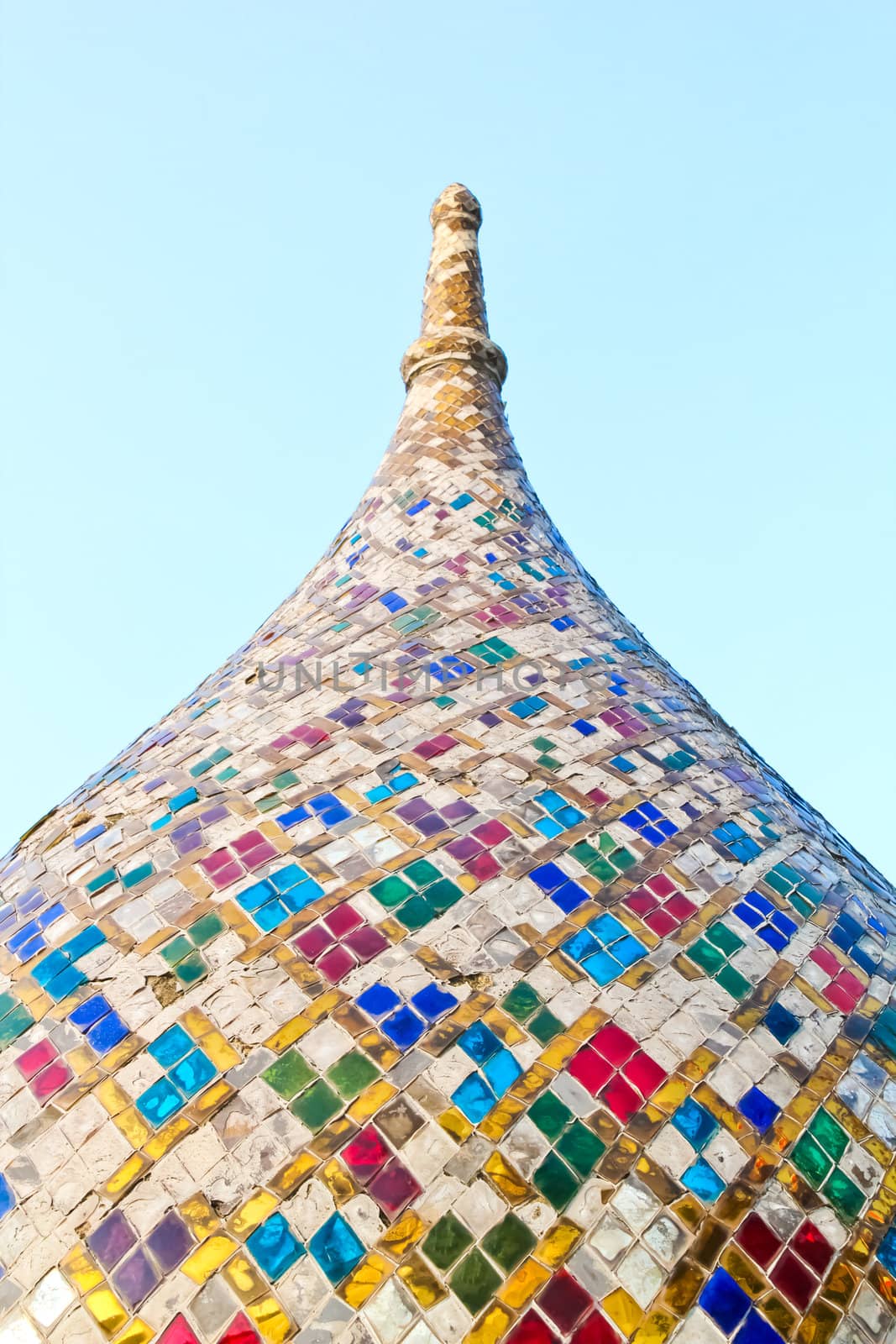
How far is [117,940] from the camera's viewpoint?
222cm

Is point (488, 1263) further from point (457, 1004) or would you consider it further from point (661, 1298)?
point (457, 1004)

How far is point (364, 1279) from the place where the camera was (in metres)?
1.65

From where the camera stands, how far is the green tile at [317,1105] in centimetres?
182

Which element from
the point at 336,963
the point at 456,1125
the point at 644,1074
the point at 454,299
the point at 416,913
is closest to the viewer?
the point at 456,1125

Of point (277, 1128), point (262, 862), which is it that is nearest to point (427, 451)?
point (262, 862)

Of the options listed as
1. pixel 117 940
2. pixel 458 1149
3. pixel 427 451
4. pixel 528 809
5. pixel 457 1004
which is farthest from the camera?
pixel 427 451

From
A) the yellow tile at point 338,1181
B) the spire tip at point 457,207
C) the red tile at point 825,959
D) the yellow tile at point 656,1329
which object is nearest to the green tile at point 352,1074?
the yellow tile at point 338,1181

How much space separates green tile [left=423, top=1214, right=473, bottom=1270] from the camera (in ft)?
5.50

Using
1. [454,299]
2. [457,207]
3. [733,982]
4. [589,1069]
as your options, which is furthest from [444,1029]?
[457,207]

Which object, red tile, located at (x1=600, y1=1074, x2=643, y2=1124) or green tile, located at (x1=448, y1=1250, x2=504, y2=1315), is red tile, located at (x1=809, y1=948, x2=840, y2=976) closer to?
red tile, located at (x1=600, y1=1074, x2=643, y2=1124)

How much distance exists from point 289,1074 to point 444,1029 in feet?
0.85

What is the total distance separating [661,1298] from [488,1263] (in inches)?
9.6

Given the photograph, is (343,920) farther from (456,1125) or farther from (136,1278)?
(136,1278)

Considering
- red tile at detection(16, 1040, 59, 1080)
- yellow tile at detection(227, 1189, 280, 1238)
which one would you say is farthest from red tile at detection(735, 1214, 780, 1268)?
red tile at detection(16, 1040, 59, 1080)
